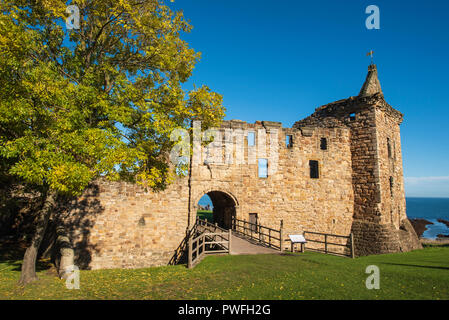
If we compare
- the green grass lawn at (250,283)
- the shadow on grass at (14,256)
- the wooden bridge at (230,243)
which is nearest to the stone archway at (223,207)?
the wooden bridge at (230,243)

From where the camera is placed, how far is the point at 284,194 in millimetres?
19641

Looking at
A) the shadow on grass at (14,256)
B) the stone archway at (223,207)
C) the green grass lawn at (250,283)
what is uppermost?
the stone archway at (223,207)

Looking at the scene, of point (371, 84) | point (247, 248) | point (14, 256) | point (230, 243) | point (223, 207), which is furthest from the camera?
point (371, 84)

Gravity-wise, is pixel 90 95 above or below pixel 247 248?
above

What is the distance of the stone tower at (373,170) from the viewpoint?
19188 mm

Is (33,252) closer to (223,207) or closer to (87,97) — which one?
(87,97)

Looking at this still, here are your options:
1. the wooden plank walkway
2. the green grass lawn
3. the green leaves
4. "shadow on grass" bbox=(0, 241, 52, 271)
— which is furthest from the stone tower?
"shadow on grass" bbox=(0, 241, 52, 271)

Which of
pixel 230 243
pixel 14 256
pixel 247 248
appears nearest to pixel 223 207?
pixel 247 248

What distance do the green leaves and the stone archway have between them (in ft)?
26.0

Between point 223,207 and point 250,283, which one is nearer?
point 250,283

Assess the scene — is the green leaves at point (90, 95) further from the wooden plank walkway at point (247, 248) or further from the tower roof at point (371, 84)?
the tower roof at point (371, 84)

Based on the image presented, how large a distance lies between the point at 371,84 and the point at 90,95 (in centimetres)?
2211
